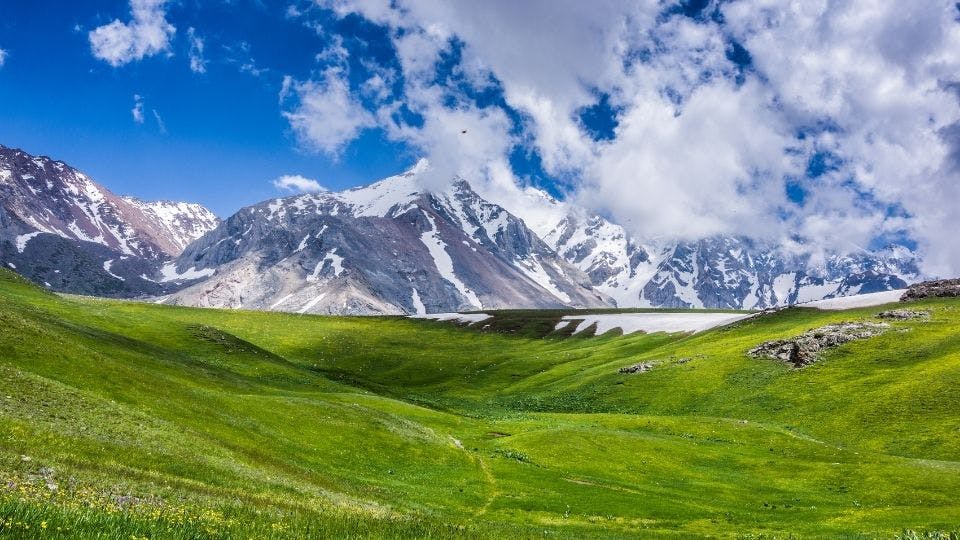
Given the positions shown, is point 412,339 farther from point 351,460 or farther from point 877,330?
point 351,460

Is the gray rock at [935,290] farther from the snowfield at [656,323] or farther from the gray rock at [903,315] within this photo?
the snowfield at [656,323]

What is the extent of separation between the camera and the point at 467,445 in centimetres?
5919

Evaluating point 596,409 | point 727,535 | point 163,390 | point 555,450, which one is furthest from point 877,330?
point 163,390

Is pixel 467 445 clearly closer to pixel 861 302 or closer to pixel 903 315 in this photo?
pixel 903 315

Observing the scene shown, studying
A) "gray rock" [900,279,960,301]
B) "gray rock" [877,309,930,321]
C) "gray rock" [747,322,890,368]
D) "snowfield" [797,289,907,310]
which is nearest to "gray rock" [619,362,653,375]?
"gray rock" [747,322,890,368]

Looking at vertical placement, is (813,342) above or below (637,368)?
above

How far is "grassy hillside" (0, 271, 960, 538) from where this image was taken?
18.3 meters

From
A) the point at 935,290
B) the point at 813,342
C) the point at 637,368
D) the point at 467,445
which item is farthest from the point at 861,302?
the point at 467,445

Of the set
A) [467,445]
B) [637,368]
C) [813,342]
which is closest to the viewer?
[467,445]

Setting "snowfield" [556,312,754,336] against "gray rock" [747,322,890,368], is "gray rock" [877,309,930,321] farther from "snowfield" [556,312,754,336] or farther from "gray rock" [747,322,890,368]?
"snowfield" [556,312,754,336]

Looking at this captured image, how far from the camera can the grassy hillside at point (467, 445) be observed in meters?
18.3

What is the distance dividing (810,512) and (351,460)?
32025mm

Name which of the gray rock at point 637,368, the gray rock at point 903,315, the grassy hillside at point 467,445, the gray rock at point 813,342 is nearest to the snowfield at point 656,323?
the gray rock at point 903,315

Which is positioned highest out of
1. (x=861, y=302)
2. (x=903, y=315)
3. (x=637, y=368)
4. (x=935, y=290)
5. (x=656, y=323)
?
(x=935, y=290)
